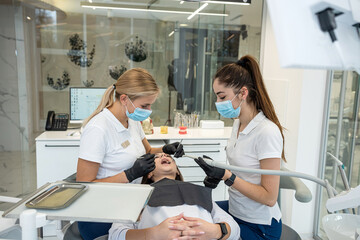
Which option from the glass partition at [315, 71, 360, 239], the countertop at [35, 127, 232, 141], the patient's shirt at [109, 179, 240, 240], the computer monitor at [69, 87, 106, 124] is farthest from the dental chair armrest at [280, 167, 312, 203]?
the computer monitor at [69, 87, 106, 124]

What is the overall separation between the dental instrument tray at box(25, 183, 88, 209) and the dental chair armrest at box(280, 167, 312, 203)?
1041 millimetres

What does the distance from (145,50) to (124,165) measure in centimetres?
224

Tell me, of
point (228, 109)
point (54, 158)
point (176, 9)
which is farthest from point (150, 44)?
point (228, 109)

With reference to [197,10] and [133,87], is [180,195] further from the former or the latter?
[197,10]

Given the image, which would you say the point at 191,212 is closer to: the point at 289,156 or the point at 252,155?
the point at 252,155

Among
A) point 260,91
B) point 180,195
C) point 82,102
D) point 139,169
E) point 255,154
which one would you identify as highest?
point 260,91

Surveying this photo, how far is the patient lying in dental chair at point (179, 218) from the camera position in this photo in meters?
1.26

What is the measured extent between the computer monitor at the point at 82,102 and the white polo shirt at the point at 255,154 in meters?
1.90

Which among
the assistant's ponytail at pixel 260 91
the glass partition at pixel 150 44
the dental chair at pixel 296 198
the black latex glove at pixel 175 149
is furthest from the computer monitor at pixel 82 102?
the assistant's ponytail at pixel 260 91

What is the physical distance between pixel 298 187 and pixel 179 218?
670 mm

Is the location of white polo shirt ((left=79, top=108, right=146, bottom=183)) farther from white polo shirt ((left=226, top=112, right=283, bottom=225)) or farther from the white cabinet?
the white cabinet

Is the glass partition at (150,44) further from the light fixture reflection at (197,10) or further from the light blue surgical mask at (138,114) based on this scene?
the light blue surgical mask at (138,114)

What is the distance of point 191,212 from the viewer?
145cm

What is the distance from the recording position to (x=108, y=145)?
158 cm
